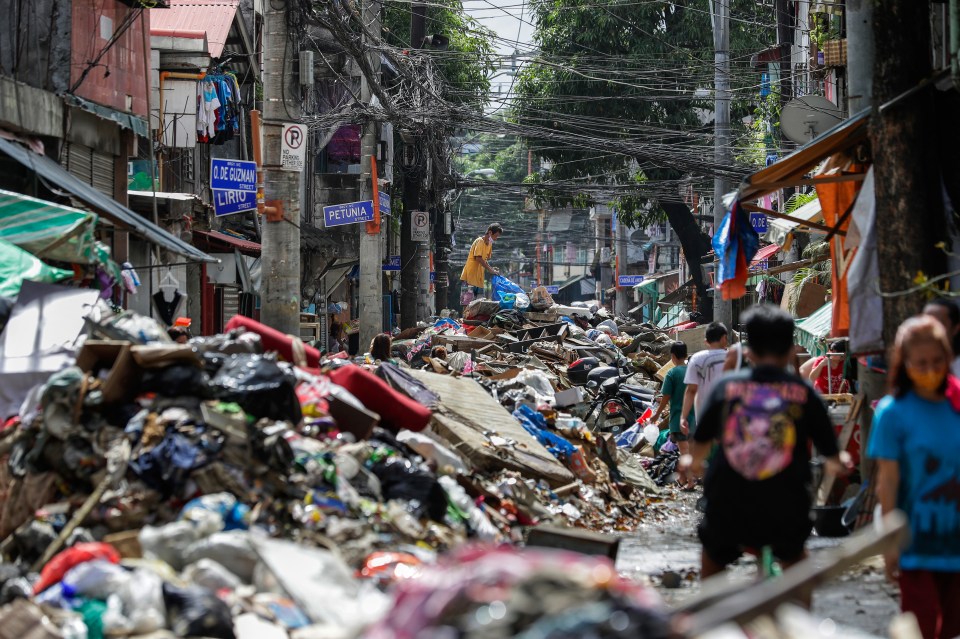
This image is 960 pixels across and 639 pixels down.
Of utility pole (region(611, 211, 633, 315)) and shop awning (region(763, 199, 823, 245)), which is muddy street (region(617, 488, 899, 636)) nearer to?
shop awning (region(763, 199, 823, 245))

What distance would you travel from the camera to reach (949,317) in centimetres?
608

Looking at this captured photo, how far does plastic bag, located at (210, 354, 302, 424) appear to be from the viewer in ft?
24.4

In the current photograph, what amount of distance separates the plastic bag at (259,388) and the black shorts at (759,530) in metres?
3.36

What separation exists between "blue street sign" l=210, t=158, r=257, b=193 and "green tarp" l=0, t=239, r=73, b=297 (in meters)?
6.03

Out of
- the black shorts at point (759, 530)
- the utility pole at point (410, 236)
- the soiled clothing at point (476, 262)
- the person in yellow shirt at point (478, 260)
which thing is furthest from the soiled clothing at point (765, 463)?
the utility pole at point (410, 236)

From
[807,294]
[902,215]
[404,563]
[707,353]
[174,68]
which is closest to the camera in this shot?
[404,563]

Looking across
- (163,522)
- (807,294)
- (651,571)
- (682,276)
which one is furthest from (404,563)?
(682,276)

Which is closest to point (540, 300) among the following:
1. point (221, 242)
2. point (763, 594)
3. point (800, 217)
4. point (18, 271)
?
point (221, 242)

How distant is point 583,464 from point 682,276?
44452 mm

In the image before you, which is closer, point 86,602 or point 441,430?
point 86,602

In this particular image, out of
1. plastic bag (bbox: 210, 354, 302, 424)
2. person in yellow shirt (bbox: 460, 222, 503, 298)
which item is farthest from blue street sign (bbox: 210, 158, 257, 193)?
plastic bag (bbox: 210, 354, 302, 424)

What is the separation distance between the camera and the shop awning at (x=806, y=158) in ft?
30.0

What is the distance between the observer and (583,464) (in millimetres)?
11734

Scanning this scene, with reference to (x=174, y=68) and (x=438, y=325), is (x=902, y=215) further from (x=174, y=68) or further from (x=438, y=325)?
(x=438, y=325)
